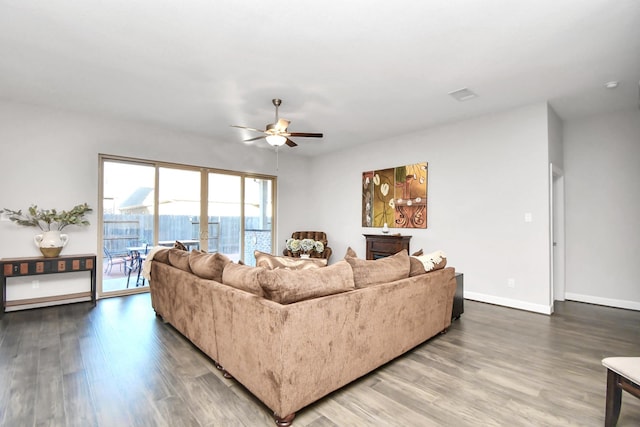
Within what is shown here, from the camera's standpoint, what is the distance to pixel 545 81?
3.49 meters

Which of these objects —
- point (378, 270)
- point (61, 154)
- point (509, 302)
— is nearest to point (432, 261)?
point (378, 270)

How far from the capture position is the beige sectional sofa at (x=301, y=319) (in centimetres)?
181

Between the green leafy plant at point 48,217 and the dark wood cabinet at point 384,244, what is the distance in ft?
15.2

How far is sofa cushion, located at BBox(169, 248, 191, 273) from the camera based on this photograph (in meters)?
3.05

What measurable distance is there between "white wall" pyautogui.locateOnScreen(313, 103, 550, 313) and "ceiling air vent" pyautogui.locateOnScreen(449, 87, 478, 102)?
34.3 inches

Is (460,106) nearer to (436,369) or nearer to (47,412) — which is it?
(436,369)

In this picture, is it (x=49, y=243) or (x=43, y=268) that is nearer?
(x=43, y=268)

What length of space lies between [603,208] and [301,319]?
199 inches

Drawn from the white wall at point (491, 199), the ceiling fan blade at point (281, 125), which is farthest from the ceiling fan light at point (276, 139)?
the white wall at point (491, 199)

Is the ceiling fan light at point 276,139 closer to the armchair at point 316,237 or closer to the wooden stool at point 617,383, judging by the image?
the armchair at point 316,237

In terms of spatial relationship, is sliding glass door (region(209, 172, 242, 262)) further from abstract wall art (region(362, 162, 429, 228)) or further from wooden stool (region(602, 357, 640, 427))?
wooden stool (region(602, 357, 640, 427))

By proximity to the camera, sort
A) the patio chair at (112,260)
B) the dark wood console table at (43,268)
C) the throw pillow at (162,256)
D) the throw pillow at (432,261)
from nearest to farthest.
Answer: the throw pillow at (432,261) < the throw pillow at (162,256) < the dark wood console table at (43,268) < the patio chair at (112,260)

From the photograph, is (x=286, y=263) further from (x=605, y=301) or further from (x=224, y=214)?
(x=605, y=301)

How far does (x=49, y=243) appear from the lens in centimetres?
414
